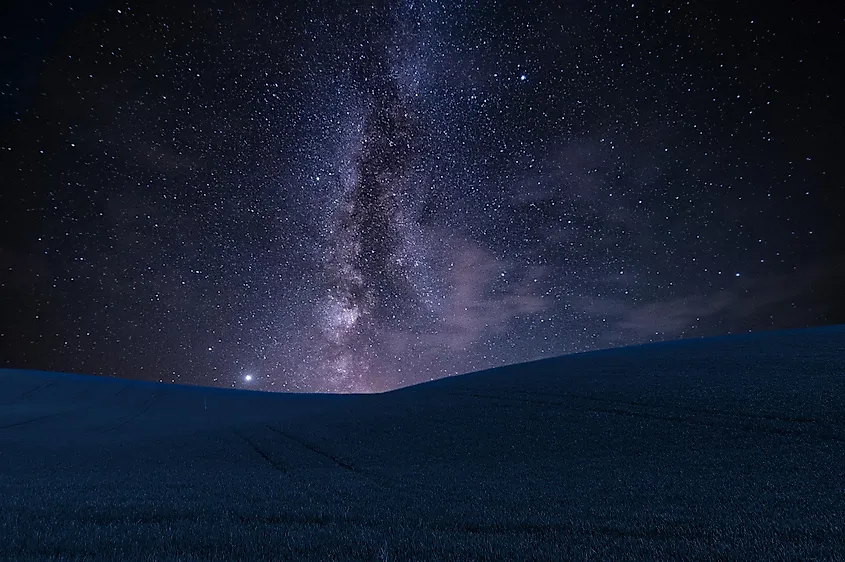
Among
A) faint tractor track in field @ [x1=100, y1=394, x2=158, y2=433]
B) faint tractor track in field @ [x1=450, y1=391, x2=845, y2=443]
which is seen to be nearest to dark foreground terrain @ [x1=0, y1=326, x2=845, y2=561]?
faint tractor track in field @ [x1=450, y1=391, x2=845, y2=443]

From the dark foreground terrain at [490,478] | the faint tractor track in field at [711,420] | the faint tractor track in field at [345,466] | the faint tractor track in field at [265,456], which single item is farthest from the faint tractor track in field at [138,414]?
the faint tractor track in field at [711,420]

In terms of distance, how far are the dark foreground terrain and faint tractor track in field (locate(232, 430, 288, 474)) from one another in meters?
0.11

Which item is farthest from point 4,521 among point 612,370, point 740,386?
point 612,370

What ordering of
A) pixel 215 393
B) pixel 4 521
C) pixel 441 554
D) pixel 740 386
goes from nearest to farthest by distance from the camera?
pixel 441 554
pixel 4 521
pixel 740 386
pixel 215 393

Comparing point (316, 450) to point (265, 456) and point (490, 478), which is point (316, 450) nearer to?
point (265, 456)

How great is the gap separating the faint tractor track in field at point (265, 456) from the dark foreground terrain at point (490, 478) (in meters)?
0.11

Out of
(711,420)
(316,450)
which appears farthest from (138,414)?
(711,420)

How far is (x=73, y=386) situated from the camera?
26.1 m

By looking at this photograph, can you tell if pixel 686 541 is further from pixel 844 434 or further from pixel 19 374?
pixel 19 374

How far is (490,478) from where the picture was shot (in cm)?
612

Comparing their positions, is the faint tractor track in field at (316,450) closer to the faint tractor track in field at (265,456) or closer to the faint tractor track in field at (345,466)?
the faint tractor track in field at (345,466)

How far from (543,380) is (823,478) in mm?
10535

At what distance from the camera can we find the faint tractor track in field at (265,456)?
25.2 ft

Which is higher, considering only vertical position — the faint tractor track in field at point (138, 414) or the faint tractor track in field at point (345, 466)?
the faint tractor track in field at point (138, 414)
